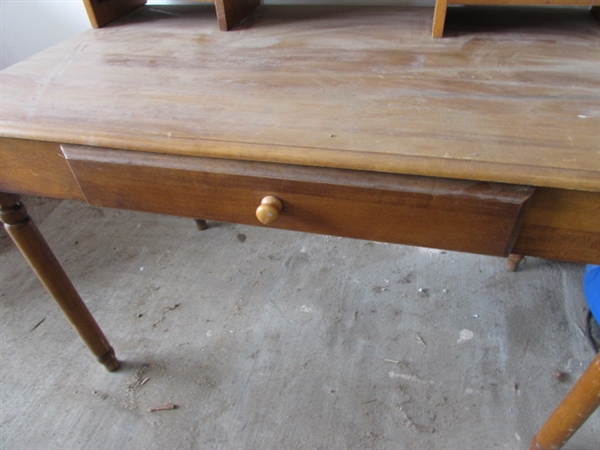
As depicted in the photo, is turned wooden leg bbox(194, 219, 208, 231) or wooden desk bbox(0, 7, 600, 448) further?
turned wooden leg bbox(194, 219, 208, 231)

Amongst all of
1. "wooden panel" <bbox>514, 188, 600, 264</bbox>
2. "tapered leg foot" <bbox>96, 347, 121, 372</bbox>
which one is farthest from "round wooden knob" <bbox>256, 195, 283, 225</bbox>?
"tapered leg foot" <bbox>96, 347, 121, 372</bbox>

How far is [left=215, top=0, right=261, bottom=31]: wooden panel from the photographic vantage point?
3.27ft

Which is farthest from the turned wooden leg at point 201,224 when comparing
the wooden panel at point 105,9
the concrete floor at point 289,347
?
the wooden panel at point 105,9

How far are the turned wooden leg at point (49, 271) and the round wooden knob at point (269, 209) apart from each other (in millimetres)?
573

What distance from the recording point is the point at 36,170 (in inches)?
31.5

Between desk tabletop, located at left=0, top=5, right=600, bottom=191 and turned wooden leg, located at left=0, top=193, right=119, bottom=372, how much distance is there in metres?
0.26

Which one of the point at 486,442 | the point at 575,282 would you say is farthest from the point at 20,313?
the point at 575,282

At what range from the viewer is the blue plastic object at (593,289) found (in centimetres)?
120

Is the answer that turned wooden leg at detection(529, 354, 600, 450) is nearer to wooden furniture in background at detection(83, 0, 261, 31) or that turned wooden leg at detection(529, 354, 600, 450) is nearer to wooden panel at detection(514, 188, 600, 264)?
wooden panel at detection(514, 188, 600, 264)

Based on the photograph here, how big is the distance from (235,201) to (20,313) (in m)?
1.16

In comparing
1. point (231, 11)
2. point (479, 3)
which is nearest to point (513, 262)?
point (479, 3)

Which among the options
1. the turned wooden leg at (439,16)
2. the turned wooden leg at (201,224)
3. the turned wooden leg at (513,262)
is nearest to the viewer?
the turned wooden leg at (439,16)

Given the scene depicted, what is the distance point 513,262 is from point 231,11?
3.64ft

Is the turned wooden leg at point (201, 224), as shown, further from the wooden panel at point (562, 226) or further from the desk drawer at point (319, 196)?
the wooden panel at point (562, 226)
